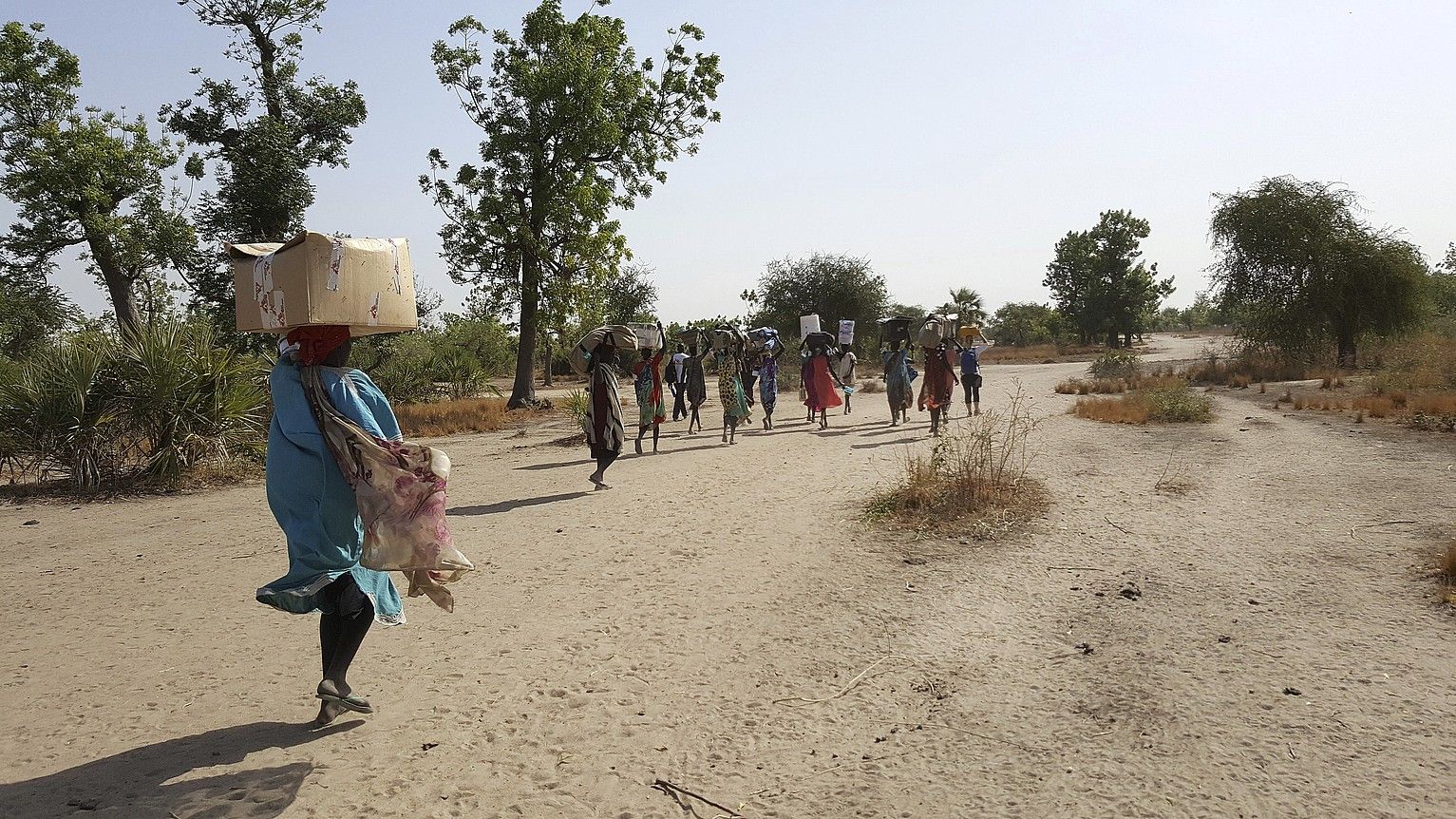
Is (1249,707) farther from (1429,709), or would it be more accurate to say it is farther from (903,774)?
(903,774)

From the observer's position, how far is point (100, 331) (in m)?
12.3

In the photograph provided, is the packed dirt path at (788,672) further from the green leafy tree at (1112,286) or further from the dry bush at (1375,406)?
the green leafy tree at (1112,286)

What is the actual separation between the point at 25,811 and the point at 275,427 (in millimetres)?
1660

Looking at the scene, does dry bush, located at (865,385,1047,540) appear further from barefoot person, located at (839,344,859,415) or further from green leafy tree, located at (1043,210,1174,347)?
green leafy tree, located at (1043,210,1174,347)

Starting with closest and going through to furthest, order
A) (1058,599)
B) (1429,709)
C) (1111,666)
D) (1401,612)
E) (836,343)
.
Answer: (1429,709) < (1111,666) < (1401,612) < (1058,599) < (836,343)

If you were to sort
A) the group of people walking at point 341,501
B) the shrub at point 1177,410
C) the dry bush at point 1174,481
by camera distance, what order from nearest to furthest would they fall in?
the group of people walking at point 341,501 < the dry bush at point 1174,481 < the shrub at point 1177,410

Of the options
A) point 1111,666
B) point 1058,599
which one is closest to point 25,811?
point 1111,666

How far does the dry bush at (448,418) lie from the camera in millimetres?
19672

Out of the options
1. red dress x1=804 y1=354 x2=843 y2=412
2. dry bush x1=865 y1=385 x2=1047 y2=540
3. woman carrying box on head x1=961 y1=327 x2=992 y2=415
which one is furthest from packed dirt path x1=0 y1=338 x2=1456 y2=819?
red dress x1=804 y1=354 x2=843 y2=412

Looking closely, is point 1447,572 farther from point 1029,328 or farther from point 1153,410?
point 1029,328

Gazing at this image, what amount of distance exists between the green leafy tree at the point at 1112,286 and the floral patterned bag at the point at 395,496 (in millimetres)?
72191

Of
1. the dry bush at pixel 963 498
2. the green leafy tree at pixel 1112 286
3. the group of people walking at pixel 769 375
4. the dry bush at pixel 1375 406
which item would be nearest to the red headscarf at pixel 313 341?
the dry bush at pixel 963 498

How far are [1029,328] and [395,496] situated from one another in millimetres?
83707

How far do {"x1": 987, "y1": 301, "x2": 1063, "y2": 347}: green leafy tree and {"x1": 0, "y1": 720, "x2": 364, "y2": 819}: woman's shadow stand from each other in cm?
7830
